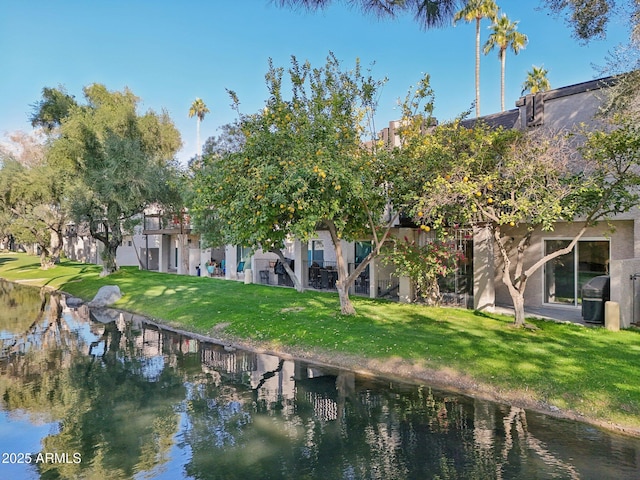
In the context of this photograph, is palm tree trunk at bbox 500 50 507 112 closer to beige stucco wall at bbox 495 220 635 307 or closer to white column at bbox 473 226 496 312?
beige stucco wall at bbox 495 220 635 307

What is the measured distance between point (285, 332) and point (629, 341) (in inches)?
325

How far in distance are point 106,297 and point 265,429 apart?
16.0m

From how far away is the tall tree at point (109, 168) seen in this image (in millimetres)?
23797

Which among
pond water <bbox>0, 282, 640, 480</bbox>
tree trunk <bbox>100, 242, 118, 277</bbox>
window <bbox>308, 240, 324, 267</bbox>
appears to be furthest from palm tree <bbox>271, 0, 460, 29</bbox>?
tree trunk <bbox>100, 242, 118, 277</bbox>

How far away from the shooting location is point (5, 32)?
1405 cm

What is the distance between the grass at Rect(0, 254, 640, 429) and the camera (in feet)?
23.8

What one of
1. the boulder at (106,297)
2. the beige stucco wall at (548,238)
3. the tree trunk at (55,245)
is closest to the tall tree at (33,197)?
the tree trunk at (55,245)

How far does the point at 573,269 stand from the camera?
14.0m

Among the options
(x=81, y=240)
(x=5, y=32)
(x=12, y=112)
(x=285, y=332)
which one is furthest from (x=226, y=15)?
(x=81, y=240)

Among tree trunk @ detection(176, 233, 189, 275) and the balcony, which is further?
tree trunk @ detection(176, 233, 189, 275)

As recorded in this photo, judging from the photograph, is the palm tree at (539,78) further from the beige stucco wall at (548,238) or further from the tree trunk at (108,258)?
the tree trunk at (108,258)

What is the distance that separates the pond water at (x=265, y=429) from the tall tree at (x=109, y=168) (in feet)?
49.5

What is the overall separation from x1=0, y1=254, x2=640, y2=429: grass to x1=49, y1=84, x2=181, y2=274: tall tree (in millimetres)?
8182

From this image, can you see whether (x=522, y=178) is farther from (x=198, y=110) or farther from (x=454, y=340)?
(x=198, y=110)
